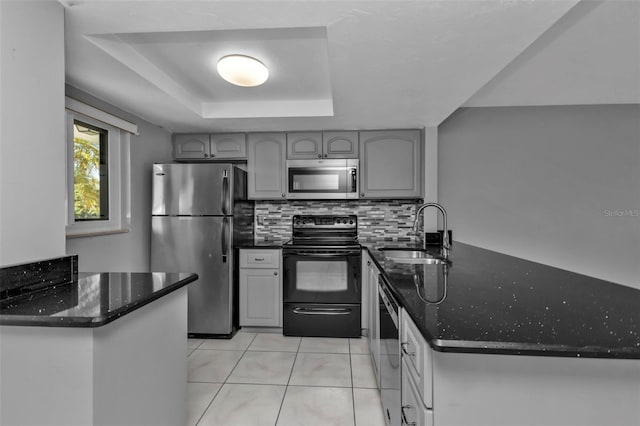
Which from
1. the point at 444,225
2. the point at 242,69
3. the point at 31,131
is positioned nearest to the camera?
the point at 31,131

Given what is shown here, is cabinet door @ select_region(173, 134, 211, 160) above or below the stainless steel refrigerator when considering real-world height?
above

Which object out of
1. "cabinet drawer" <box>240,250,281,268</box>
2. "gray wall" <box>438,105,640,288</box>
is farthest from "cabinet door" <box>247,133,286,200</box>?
"gray wall" <box>438,105,640,288</box>

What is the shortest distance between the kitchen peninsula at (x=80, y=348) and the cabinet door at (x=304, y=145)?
2.25 m

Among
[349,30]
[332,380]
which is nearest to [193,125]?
[349,30]

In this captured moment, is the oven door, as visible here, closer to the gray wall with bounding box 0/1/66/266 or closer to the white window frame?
the white window frame

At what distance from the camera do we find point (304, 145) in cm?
337

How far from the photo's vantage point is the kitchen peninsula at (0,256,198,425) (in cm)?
97

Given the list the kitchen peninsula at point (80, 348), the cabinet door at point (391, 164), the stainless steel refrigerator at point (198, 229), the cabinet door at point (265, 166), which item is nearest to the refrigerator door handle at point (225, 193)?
the stainless steel refrigerator at point (198, 229)

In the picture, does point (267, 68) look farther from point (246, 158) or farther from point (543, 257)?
point (543, 257)

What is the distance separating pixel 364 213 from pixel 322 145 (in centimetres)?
90

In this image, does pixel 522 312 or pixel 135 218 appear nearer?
pixel 522 312

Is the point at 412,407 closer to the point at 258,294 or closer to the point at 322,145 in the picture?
the point at 258,294

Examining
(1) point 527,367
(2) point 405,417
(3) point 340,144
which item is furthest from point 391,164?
(1) point 527,367

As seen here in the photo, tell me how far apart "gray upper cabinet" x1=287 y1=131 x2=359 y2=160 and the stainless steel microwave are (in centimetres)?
8
